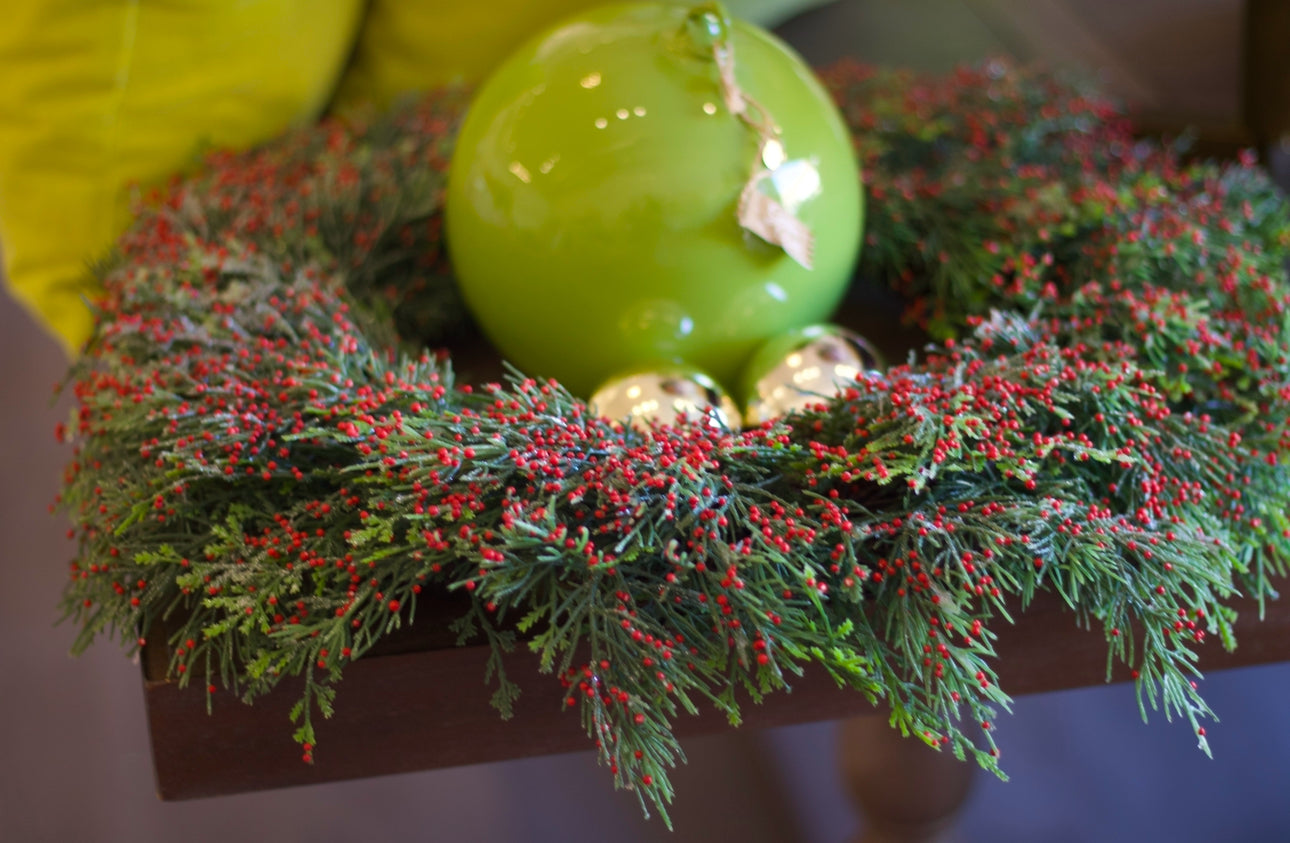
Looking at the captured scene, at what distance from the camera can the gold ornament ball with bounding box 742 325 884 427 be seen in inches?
24.8

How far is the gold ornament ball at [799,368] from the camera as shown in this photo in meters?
0.63

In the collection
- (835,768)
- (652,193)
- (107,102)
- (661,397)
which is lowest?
(835,768)

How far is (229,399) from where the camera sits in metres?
0.57

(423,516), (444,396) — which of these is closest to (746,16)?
(444,396)

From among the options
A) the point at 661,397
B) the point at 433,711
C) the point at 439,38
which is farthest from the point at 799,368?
the point at 439,38

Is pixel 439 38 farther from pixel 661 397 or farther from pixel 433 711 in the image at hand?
pixel 433 711

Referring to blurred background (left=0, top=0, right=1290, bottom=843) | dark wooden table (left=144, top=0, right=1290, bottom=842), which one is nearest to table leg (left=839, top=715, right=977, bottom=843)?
blurred background (left=0, top=0, right=1290, bottom=843)

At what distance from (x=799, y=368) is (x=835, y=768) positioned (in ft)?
1.77

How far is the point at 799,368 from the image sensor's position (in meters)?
0.64

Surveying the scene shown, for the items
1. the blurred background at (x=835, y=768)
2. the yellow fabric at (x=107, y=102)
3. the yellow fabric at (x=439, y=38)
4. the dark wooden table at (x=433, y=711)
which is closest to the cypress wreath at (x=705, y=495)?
the dark wooden table at (x=433, y=711)

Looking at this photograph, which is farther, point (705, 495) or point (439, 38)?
point (439, 38)

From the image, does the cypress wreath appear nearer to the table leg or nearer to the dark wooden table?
the dark wooden table

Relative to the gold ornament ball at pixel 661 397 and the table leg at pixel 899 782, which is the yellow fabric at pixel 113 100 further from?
the table leg at pixel 899 782

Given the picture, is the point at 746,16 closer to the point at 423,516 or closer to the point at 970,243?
the point at 970,243
